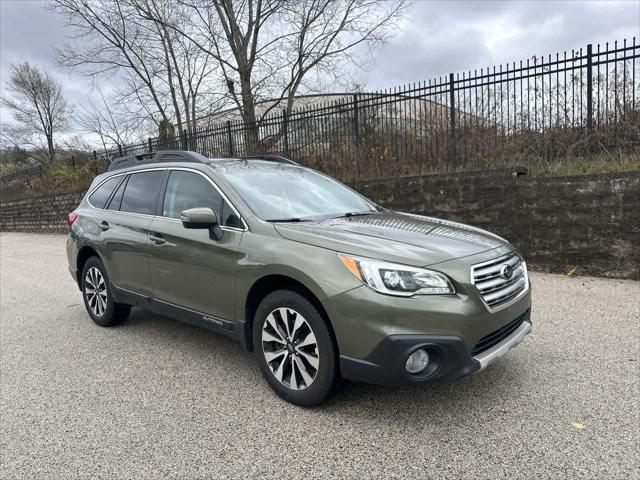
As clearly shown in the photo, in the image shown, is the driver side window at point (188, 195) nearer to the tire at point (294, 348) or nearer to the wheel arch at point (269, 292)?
the wheel arch at point (269, 292)

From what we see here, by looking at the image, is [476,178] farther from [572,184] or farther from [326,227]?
[326,227]

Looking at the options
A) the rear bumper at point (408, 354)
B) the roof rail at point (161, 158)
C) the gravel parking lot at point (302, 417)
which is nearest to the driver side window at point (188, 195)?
the roof rail at point (161, 158)

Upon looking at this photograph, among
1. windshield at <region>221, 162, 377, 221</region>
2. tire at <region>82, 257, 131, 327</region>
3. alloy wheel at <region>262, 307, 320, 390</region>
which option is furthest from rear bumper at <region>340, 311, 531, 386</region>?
tire at <region>82, 257, 131, 327</region>

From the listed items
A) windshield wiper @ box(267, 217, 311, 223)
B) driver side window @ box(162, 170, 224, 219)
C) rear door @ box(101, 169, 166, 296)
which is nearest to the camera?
windshield wiper @ box(267, 217, 311, 223)

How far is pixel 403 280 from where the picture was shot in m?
2.75

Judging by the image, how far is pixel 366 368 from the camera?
9.03 ft

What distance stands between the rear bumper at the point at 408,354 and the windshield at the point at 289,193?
48.6 inches

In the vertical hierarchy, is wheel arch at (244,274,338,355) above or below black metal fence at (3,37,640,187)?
below

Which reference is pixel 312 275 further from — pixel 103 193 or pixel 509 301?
pixel 103 193

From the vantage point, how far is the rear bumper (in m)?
2.66

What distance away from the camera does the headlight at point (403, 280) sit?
2729 mm

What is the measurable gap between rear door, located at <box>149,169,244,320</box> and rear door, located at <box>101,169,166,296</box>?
0.16 meters

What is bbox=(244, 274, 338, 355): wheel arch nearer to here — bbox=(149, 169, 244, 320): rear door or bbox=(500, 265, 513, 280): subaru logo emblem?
bbox=(149, 169, 244, 320): rear door

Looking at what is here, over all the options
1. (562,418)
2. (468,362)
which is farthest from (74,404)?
(562,418)
